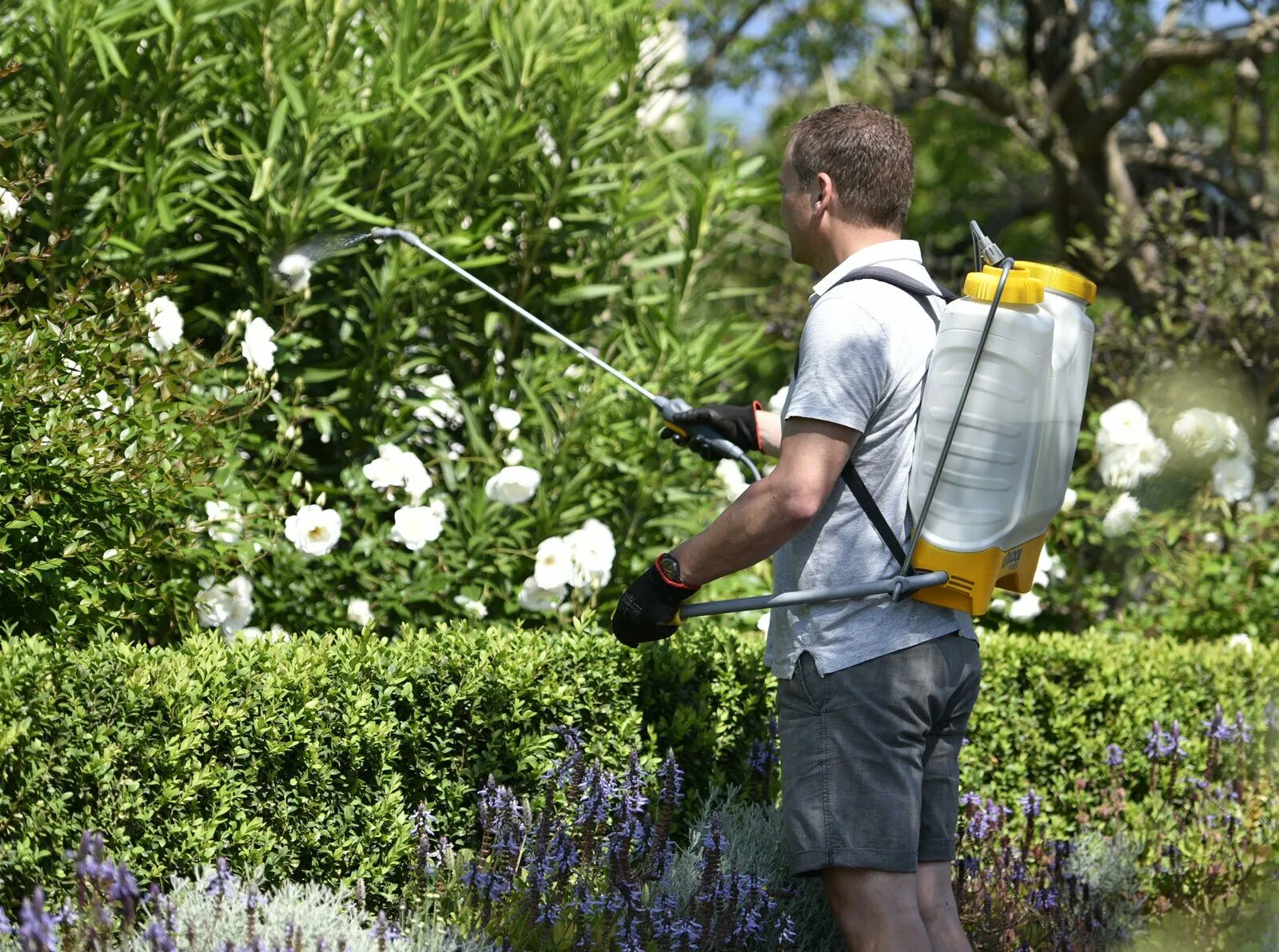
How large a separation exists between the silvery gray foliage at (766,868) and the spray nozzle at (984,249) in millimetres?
1639

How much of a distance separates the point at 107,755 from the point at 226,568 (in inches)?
38.6

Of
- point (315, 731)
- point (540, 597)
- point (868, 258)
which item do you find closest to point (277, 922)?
point (315, 731)

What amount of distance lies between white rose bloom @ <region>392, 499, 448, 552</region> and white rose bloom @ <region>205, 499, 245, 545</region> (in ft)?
1.59

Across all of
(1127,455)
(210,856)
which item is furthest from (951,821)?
(1127,455)

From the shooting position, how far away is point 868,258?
256 centimetres

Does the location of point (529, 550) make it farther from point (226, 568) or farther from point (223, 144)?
point (223, 144)

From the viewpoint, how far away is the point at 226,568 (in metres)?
3.62

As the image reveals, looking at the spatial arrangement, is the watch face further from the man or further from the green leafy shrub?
the green leafy shrub

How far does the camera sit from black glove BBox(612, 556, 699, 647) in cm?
258

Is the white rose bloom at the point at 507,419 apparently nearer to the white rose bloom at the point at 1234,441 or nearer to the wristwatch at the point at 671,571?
the wristwatch at the point at 671,571

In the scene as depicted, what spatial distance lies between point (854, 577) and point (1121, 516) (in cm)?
329

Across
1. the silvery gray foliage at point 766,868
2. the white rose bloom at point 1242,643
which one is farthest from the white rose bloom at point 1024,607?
the silvery gray foliage at point 766,868

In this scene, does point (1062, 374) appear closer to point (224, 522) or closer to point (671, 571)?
point (671, 571)

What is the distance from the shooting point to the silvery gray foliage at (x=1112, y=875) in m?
3.73
